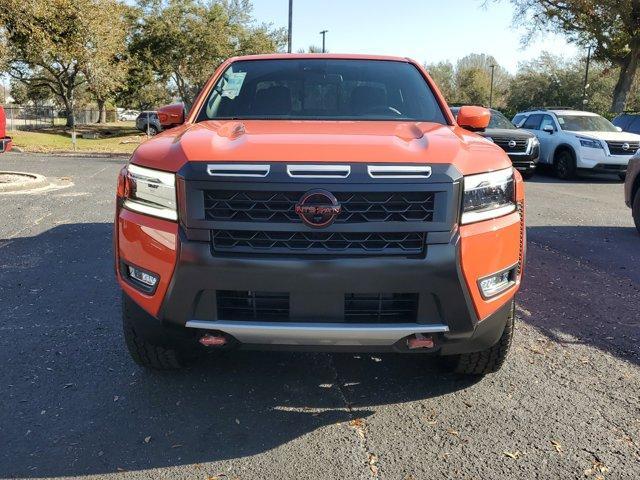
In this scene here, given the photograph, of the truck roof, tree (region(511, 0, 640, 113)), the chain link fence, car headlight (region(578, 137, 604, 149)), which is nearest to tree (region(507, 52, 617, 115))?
tree (region(511, 0, 640, 113))

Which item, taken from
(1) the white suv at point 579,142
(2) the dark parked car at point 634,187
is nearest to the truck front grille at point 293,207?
(2) the dark parked car at point 634,187

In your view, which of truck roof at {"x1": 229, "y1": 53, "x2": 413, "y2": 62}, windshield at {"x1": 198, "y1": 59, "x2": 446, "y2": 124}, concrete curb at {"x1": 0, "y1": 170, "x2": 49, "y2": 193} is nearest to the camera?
windshield at {"x1": 198, "y1": 59, "x2": 446, "y2": 124}

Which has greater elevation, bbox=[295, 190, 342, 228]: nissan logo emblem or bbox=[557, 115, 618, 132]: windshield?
bbox=[295, 190, 342, 228]: nissan logo emblem

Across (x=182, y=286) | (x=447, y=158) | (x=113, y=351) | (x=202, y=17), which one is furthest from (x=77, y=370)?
(x=202, y=17)

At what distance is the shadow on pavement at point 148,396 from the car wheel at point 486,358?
0.13m

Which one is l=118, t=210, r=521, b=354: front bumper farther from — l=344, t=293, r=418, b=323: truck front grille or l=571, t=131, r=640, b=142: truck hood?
l=571, t=131, r=640, b=142: truck hood

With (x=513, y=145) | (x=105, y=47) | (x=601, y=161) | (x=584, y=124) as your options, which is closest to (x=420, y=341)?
(x=513, y=145)

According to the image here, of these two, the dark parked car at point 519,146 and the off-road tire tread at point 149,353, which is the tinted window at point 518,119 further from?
the off-road tire tread at point 149,353

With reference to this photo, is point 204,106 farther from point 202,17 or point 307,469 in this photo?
point 202,17

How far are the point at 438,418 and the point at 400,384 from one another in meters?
0.41

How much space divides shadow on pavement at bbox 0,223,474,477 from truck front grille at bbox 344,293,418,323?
62 centimetres

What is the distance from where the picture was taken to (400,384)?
3.42 metres

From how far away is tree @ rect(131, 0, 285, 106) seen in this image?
37.0m

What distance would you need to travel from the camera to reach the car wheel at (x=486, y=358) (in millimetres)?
3234
